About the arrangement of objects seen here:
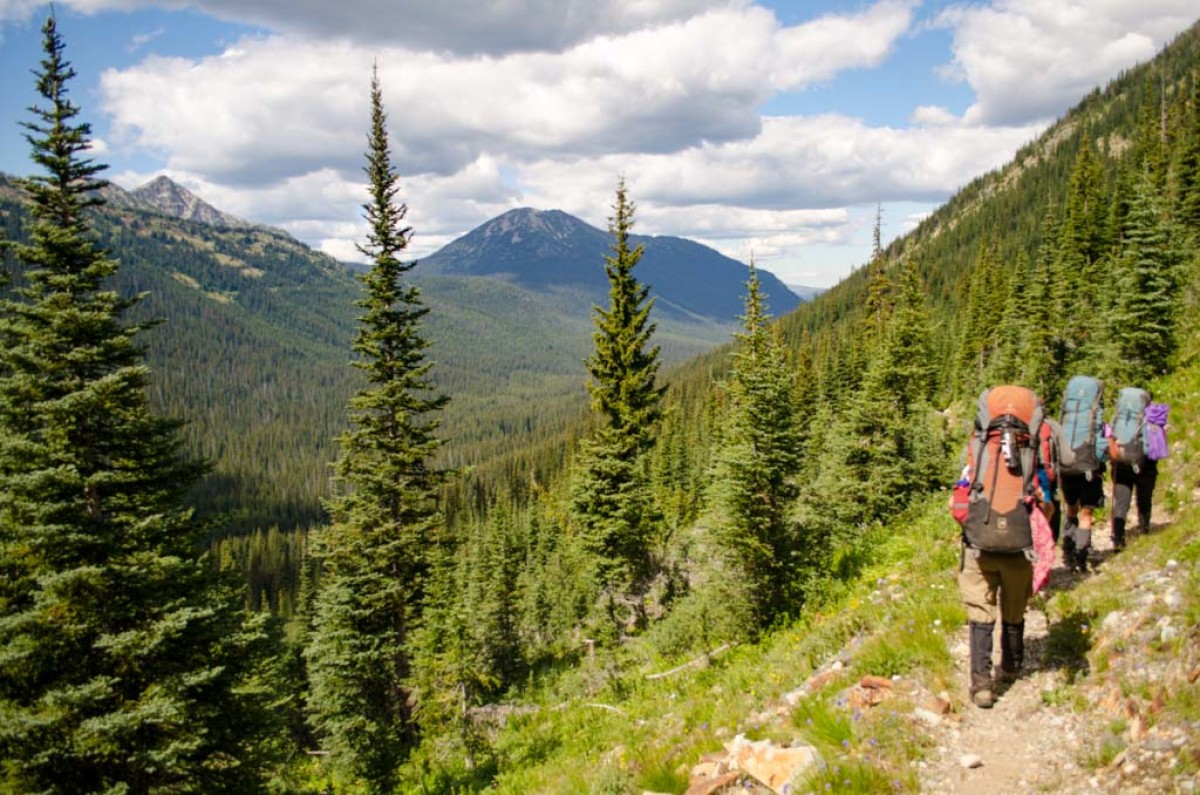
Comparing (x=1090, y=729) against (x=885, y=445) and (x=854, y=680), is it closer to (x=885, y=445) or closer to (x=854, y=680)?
(x=854, y=680)

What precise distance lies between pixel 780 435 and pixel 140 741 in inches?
534

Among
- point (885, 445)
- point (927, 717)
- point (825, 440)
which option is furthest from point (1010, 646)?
point (825, 440)

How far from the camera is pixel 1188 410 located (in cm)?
1202

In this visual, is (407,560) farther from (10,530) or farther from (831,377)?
(831,377)

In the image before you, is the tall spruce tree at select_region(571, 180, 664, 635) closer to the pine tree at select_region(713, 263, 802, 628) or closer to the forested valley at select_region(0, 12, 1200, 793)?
the forested valley at select_region(0, 12, 1200, 793)

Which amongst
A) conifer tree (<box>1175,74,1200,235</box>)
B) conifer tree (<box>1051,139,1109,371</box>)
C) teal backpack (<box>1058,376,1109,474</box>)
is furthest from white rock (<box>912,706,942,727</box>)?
conifer tree (<box>1175,74,1200,235</box>)

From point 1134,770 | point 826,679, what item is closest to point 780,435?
point 826,679

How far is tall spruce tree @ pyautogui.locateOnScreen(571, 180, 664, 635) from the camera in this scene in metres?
19.2

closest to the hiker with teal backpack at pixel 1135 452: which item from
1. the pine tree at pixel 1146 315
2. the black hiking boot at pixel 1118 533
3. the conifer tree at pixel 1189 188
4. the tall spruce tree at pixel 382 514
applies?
the black hiking boot at pixel 1118 533

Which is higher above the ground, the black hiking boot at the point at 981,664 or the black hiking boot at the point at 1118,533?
the black hiking boot at the point at 1118,533

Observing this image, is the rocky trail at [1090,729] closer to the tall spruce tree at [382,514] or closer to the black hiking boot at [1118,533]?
the black hiking boot at [1118,533]

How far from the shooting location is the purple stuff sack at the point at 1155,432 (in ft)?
26.7

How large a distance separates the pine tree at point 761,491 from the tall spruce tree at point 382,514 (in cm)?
828

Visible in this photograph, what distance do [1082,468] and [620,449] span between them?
12960 mm
